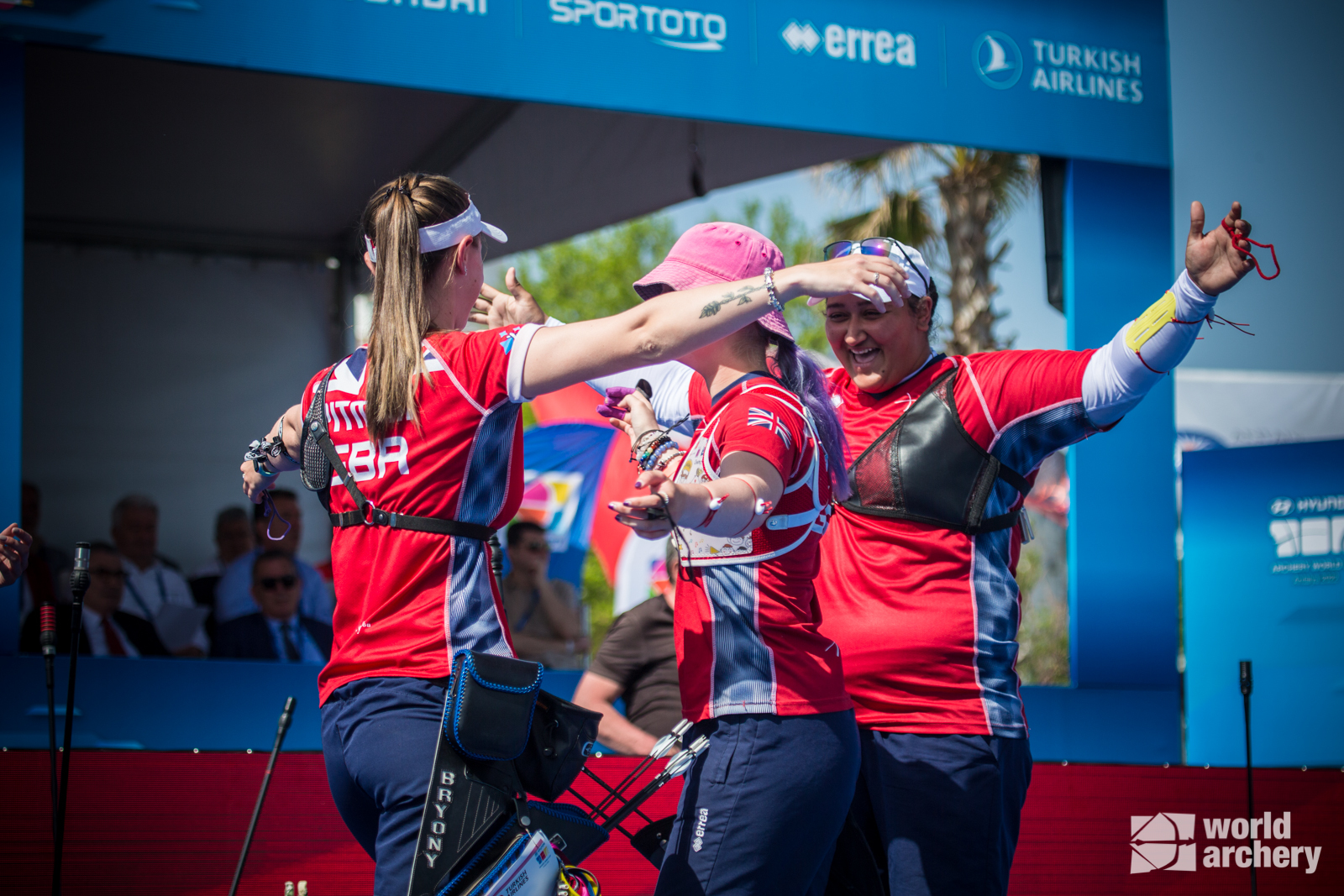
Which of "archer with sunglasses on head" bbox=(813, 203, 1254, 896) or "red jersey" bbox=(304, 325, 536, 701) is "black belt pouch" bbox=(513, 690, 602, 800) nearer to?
"red jersey" bbox=(304, 325, 536, 701)

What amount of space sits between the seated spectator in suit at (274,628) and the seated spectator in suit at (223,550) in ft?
4.13

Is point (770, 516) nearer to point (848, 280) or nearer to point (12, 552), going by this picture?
point (848, 280)

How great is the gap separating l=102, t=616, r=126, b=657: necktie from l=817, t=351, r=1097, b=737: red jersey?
5.71 metres

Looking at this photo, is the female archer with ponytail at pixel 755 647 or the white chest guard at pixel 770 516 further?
the white chest guard at pixel 770 516

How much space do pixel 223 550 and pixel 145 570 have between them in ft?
2.13

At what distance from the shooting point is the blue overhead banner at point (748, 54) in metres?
5.05

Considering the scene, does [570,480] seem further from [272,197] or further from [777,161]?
[272,197]

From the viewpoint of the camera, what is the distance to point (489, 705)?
1899 millimetres

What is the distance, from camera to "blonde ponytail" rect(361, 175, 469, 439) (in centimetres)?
204

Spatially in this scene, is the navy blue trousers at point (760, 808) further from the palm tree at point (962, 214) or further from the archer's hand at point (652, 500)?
the palm tree at point (962, 214)

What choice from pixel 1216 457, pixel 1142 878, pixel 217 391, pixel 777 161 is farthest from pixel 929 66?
pixel 217 391

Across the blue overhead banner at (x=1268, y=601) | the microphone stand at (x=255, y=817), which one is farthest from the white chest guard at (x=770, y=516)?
the blue overhead banner at (x=1268, y=601)

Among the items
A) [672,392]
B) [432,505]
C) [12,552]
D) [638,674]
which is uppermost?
[672,392]

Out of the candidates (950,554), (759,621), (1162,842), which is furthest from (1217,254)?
(1162,842)
